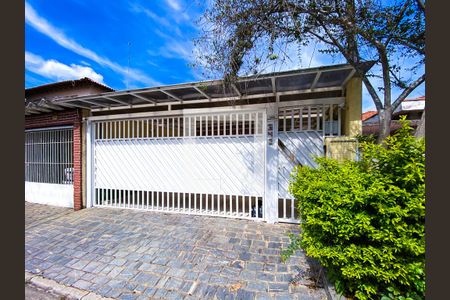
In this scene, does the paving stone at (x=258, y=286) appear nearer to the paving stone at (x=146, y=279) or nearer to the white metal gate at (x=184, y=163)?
the paving stone at (x=146, y=279)

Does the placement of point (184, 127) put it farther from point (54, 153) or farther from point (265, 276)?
point (54, 153)

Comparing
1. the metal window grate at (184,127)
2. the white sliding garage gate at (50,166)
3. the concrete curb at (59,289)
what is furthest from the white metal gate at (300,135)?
the white sliding garage gate at (50,166)

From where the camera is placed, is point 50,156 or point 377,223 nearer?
point 377,223

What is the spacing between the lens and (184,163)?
18.2 ft

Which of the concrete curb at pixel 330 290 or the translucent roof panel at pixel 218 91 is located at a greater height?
the translucent roof panel at pixel 218 91

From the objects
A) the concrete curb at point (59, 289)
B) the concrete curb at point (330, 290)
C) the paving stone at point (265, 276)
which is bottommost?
the concrete curb at point (59, 289)

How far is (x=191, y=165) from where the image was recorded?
18.0 feet

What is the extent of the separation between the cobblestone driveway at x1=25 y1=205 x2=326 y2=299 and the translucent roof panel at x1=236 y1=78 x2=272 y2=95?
331 cm

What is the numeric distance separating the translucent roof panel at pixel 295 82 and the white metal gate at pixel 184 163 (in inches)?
30.8

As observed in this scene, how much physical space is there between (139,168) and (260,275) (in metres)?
4.59

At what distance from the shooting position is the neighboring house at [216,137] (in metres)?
A: 4.47

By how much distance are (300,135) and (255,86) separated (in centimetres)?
160

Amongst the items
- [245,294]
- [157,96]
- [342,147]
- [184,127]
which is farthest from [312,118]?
[157,96]

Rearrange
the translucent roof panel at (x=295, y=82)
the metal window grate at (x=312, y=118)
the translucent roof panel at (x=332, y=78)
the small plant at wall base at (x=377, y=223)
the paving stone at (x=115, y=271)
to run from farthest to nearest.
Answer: the metal window grate at (x=312, y=118), the translucent roof panel at (x=295, y=82), the translucent roof panel at (x=332, y=78), the paving stone at (x=115, y=271), the small plant at wall base at (x=377, y=223)
